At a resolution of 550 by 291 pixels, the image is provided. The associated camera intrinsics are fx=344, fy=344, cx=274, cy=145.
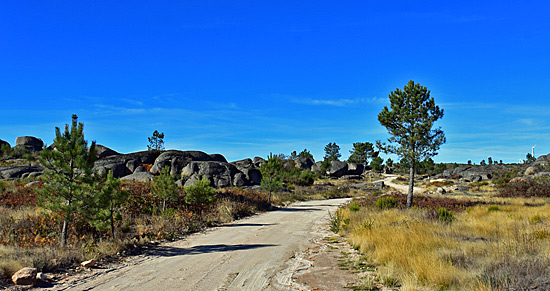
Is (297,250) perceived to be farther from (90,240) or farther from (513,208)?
(513,208)

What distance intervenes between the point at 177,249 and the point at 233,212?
9804 millimetres

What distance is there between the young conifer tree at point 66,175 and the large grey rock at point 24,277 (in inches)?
117

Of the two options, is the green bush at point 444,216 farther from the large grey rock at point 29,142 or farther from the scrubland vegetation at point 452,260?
the large grey rock at point 29,142

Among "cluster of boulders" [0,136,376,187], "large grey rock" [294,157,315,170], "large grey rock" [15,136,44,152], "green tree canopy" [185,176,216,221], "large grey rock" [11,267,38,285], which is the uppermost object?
"large grey rock" [15,136,44,152]

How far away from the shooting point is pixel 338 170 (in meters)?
85.4

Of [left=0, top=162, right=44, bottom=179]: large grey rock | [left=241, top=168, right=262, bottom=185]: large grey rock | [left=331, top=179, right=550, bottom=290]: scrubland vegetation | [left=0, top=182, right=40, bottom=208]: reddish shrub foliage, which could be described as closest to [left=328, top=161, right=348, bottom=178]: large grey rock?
[left=241, top=168, right=262, bottom=185]: large grey rock

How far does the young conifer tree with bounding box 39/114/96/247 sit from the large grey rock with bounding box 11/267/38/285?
2.97 metres

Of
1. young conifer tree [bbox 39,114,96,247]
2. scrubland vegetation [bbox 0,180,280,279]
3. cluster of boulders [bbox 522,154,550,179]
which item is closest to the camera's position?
scrubland vegetation [bbox 0,180,280,279]

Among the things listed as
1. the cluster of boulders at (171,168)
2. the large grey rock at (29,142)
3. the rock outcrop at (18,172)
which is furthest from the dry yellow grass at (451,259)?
the large grey rock at (29,142)

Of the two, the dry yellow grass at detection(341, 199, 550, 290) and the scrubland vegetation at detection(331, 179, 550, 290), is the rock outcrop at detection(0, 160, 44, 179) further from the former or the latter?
the dry yellow grass at detection(341, 199, 550, 290)

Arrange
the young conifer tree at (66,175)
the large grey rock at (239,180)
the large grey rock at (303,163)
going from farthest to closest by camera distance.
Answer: the large grey rock at (303,163) < the large grey rock at (239,180) < the young conifer tree at (66,175)

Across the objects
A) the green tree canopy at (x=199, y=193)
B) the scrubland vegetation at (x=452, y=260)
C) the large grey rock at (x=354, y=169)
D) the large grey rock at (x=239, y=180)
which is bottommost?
the scrubland vegetation at (x=452, y=260)

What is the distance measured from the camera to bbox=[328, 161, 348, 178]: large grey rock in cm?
8527

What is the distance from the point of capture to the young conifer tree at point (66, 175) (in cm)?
1016
